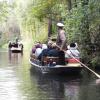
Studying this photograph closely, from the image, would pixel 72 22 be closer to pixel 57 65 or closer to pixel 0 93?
pixel 57 65

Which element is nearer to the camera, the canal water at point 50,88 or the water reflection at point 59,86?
the canal water at point 50,88

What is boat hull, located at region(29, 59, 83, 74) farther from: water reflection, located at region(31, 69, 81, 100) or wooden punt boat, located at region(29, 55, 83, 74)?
water reflection, located at region(31, 69, 81, 100)

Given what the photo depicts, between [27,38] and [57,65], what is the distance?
5207cm

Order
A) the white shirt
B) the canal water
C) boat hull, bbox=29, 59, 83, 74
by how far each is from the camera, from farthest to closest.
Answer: the white shirt, boat hull, bbox=29, 59, 83, 74, the canal water

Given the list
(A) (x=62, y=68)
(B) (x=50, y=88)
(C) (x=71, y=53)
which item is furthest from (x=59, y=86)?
(C) (x=71, y=53)

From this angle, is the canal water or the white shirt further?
the white shirt

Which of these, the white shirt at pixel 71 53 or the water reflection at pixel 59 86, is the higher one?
the white shirt at pixel 71 53

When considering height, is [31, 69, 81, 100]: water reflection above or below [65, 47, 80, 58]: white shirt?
below

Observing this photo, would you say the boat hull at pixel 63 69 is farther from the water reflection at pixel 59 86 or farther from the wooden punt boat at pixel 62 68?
the water reflection at pixel 59 86

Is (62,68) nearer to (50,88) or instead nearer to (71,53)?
(71,53)

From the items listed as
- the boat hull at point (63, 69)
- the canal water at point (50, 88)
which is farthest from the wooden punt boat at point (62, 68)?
the canal water at point (50, 88)

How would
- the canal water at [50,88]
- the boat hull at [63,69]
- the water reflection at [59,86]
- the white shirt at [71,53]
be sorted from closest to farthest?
1. the canal water at [50,88]
2. the water reflection at [59,86]
3. the boat hull at [63,69]
4. the white shirt at [71,53]

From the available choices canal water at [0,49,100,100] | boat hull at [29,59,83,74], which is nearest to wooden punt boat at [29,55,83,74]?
boat hull at [29,59,83,74]

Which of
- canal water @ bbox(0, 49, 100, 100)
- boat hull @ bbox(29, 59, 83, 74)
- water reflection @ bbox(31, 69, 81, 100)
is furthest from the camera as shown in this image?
boat hull @ bbox(29, 59, 83, 74)
